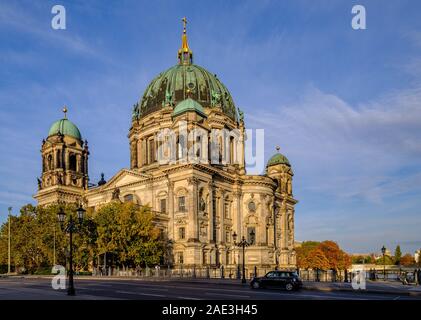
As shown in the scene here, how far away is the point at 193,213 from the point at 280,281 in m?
33.0

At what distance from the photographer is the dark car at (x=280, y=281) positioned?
29906 mm

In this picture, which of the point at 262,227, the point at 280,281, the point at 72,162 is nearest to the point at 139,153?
the point at 72,162

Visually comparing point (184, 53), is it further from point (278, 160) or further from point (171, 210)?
point (171, 210)

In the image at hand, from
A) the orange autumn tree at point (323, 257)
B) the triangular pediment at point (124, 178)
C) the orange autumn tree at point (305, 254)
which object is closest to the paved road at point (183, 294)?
the triangular pediment at point (124, 178)

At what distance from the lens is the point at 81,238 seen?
56188 millimetres

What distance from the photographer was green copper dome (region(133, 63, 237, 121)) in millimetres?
82000

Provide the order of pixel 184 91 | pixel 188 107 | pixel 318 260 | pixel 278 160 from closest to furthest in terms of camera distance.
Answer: pixel 188 107
pixel 184 91
pixel 278 160
pixel 318 260

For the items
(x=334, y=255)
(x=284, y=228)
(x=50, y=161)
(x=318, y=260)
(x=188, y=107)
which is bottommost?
(x=318, y=260)

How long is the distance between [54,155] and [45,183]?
229 inches

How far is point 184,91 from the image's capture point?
82.2m
